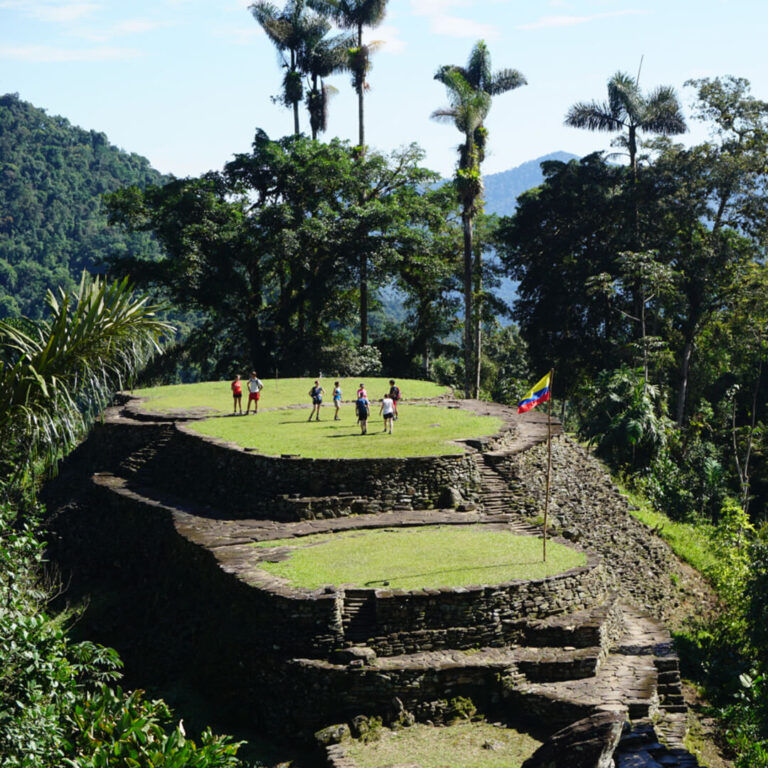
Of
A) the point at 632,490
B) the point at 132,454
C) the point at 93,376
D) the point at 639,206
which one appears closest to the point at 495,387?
the point at 639,206

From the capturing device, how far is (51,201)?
336 feet

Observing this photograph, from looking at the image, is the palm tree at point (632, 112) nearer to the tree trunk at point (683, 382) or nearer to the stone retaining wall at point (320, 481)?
the tree trunk at point (683, 382)

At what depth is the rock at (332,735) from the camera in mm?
13125

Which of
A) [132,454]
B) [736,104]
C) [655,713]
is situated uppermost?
[736,104]

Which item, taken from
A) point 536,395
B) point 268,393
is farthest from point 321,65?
point 536,395

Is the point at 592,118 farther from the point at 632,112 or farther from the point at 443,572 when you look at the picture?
the point at 443,572

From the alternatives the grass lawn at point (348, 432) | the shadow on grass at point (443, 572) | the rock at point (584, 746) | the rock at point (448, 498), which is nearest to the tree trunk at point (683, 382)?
the grass lawn at point (348, 432)

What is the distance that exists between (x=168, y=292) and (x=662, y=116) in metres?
23.2

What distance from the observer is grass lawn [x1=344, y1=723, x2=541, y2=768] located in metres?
12.4

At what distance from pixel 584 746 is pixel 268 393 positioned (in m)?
21.1

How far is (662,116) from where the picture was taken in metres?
39.7

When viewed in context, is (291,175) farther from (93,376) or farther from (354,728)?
(93,376)

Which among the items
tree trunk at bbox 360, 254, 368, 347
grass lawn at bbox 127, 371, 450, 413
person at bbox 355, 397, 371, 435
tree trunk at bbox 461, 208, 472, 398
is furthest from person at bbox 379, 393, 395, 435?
tree trunk at bbox 360, 254, 368, 347

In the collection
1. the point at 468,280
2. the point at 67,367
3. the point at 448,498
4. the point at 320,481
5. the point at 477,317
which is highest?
the point at 468,280
